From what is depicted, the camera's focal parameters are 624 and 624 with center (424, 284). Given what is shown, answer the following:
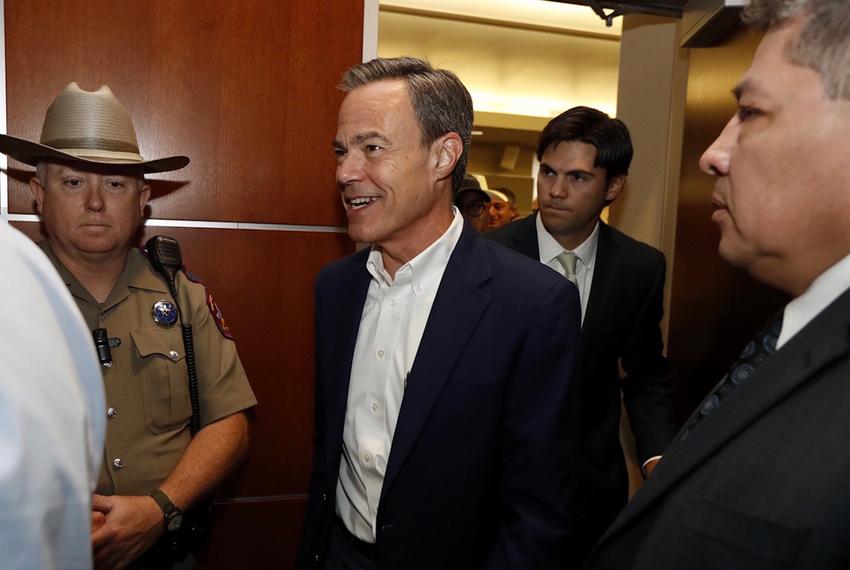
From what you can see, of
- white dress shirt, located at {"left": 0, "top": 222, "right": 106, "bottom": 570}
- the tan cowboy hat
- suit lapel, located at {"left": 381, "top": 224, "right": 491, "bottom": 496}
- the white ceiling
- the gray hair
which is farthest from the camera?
the white ceiling

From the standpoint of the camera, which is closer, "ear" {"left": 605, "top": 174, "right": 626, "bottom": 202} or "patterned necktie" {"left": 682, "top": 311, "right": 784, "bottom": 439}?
"patterned necktie" {"left": 682, "top": 311, "right": 784, "bottom": 439}

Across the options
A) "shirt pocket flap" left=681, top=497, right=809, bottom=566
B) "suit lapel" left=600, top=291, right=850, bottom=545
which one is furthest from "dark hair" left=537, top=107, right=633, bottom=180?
"shirt pocket flap" left=681, top=497, right=809, bottom=566

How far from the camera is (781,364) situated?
82cm

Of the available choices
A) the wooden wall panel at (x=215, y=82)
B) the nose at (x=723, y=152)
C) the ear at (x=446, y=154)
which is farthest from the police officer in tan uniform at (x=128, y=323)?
the nose at (x=723, y=152)

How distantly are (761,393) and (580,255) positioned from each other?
1.56m

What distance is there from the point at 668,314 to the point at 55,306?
296 centimetres

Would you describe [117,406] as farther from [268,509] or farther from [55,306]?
[55,306]

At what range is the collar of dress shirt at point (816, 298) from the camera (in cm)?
85

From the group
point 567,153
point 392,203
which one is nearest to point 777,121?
point 392,203

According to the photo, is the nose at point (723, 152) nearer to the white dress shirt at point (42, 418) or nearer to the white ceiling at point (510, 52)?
the white dress shirt at point (42, 418)

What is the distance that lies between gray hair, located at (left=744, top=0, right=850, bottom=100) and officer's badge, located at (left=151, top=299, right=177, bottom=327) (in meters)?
1.61

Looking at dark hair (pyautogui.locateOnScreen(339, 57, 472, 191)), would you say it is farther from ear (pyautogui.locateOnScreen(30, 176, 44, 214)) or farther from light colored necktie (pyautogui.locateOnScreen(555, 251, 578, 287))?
ear (pyautogui.locateOnScreen(30, 176, 44, 214))

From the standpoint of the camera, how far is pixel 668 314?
3.09m

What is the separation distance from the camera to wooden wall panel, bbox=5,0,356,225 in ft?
6.35
